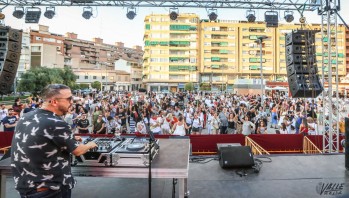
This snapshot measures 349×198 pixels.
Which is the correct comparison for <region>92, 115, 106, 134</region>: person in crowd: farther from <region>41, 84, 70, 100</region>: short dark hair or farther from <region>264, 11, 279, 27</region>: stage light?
<region>264, 11, 279, 27</region>: stage light

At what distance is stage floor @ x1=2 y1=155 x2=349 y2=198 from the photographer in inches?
164

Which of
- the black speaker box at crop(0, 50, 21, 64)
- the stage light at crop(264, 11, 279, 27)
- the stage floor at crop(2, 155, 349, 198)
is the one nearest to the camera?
the stage floor at crop(2, 155, 349, 198)

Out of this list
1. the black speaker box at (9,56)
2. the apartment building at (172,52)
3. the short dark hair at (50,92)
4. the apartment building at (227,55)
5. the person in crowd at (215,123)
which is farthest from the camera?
the apartment building at (227,55)

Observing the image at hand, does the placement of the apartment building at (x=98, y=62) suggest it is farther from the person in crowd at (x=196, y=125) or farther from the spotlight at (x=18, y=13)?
the person in crowd at (x=196, y=125)

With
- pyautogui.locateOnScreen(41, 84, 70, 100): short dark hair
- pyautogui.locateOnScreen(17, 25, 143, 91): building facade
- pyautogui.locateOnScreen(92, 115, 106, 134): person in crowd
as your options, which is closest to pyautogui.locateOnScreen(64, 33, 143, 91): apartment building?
pyautogui.locateOnScreen(17, 25, 143, 91): building facade

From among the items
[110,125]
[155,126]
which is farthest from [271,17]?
[110,125]

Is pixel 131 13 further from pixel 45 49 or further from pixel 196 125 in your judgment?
pixel 45 49

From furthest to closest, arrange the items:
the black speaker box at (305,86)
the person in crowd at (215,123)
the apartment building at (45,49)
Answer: the apartment building at (45,49) < the person in crowd at (215,123) < the black speaker box at (305,86)

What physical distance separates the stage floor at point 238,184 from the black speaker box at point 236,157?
0.47 feet

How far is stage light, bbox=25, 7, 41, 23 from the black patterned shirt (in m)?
10.9

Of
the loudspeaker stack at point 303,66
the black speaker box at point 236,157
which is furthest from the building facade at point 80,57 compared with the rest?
the black speaker box at point 236,157

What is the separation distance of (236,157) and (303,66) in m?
6.41

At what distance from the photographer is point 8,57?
10.7m

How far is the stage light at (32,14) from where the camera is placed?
11500 mm
